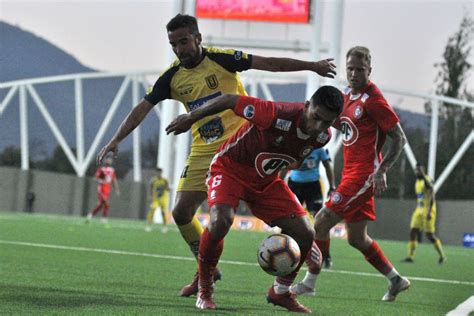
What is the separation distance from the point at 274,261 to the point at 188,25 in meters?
1.95

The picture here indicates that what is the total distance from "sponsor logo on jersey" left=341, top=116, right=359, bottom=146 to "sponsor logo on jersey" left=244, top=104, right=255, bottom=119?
2.21 metres

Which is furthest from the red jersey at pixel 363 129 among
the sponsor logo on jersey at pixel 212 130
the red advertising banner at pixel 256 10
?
the red advertising banner at pixel 256 10

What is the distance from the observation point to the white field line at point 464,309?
7617mm

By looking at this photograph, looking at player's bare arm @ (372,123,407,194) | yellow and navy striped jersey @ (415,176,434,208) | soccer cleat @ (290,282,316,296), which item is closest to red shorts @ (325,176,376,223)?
player's bare arm @ (372,123,407,194)

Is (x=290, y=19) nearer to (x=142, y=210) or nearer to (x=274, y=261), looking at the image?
(x=142, y=210)

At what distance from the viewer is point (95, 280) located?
8.89 metres

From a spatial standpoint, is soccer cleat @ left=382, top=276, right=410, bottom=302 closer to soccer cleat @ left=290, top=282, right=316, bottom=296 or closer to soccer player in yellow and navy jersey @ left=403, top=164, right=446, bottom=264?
soccer cleat @ left=290, top=282, right=316, bottom=296

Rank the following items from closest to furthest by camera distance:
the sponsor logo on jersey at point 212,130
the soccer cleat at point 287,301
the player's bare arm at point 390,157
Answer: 1. the soccer cleat at point 287,301
2. the sponsor logo on jersey at point 212,130
3. the player's bare arm at point 390,157

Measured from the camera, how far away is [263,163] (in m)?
7.14

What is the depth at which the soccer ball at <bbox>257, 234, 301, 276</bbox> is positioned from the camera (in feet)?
23.1

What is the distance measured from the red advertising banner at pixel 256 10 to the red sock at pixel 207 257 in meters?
31.7

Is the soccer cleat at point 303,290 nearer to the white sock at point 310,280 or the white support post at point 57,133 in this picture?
the white sock at point 310,280

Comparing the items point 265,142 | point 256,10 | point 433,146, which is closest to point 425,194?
point 265,142

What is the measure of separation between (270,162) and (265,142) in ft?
0.59
